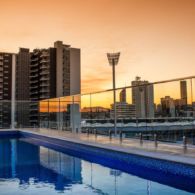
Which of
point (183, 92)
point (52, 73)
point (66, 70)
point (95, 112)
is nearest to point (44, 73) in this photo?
point (52, 73)

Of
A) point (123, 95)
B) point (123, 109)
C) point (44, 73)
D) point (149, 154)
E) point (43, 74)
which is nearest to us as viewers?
point (149, 154)

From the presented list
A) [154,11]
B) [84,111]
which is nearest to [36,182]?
[84,111]

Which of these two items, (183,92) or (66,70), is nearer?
(183,92)

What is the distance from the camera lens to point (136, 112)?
24.6ft

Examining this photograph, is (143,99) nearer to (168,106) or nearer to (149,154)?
(168,106)

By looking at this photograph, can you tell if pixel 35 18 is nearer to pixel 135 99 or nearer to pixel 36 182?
pixel 135 99

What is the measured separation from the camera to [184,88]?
579 centimetres

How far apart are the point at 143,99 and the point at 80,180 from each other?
2827 millimetres

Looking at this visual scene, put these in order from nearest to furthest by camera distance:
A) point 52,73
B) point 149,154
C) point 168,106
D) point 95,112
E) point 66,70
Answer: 1. point 149,154
2. point 168,106
3. point 95,112
4. point 52,73
5. point 66,70

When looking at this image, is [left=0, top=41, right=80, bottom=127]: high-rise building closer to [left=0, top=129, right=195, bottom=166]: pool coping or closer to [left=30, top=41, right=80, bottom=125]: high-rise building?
[left=30, top=41, right=80, bottom=125]: high-rise building

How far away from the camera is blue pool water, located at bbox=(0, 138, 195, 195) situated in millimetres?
4387

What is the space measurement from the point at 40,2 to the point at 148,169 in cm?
780

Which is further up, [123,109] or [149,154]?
[123,109]

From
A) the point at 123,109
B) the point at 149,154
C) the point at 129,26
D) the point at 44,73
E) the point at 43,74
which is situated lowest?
the point at 149,154
